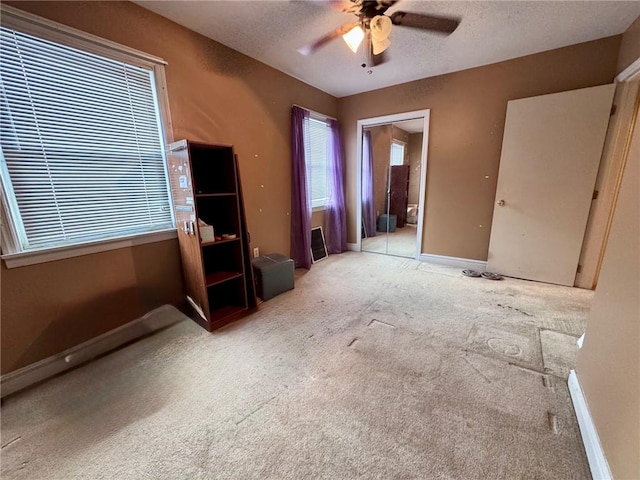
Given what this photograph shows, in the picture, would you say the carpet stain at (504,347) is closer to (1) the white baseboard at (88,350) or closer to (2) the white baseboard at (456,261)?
(2) the white baseboard at (456,261)

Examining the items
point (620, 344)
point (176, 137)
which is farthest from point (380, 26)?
point (620, 344)

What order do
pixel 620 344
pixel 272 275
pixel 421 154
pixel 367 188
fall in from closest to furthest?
pixel 620 344, pixel 272 275, pixel 421 154, pixel 367 188

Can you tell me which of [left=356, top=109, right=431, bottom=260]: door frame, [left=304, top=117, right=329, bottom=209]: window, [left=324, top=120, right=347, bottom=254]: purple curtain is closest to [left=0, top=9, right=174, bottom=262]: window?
[left=304, top=117, right=329, bottom=209]: window

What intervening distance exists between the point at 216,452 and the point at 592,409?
1789mm

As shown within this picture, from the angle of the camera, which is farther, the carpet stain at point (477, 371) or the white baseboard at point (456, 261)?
the white baseboard at point (456, 261)

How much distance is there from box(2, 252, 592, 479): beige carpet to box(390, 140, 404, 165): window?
2.70 m

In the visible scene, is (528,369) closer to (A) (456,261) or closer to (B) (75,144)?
(A) (456,261)

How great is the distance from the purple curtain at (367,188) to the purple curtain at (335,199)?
0.39 m

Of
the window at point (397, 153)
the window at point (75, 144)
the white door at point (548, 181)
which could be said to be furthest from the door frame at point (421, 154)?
the window at point (75, 144)

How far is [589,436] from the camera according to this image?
1165mm

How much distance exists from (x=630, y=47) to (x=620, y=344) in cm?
Result: 278

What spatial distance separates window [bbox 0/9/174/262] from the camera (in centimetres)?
154

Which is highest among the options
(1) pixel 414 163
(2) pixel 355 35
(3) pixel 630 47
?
(3) pixel 630 47

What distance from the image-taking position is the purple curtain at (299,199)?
10.8ft
